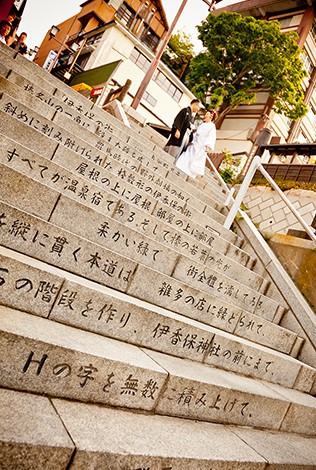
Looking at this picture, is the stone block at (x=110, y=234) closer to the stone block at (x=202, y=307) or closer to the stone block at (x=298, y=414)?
the stone block at (x=202, y=307)

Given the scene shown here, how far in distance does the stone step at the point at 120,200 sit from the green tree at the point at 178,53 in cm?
2628

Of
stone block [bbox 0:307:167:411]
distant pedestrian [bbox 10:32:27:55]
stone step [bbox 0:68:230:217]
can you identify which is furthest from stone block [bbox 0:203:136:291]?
distant pedestrian [bbox 10:32:27:55]

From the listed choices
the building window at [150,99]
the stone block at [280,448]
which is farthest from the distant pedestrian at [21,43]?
the stone block at [280,448]

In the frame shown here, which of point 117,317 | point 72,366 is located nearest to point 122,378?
point 72,366

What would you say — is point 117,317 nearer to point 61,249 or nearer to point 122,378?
point 122,378

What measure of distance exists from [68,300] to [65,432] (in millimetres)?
903

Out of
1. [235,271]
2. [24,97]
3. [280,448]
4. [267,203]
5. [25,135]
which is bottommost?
[280,448]

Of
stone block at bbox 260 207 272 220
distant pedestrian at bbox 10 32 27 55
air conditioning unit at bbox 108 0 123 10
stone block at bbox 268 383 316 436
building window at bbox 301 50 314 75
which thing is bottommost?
stone block at bbox 268 383 316 436

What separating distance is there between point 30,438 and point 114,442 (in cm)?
45

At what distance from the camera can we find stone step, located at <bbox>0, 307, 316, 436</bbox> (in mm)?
1676

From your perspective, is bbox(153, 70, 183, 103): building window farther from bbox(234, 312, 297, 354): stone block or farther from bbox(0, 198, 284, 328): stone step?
bbox(234, 312, 297, 354): stone block

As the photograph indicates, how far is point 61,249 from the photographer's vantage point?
8.21 feet

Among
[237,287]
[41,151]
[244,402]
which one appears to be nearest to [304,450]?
[244,402]

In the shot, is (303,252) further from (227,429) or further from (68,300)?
(68,300)
